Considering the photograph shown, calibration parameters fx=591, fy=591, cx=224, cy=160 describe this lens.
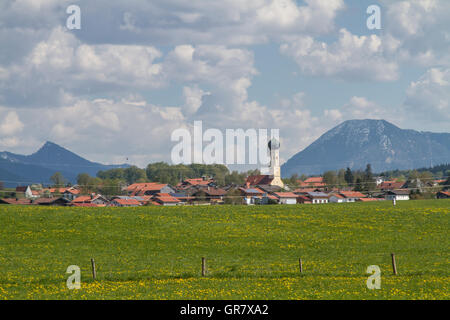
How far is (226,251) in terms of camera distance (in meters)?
53.8

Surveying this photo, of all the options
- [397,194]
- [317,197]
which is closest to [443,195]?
[397,194]

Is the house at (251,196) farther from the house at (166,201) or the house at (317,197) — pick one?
the house at (166,201)

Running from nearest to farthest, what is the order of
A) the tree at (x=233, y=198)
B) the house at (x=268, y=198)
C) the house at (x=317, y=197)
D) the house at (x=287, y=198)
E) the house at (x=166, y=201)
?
the tree at (x=233, y=198) → the house at (x=166, y=201) → the house at (x=268, y=198) → the house at (x=287, y=198) → the house at (x=317, y=197)

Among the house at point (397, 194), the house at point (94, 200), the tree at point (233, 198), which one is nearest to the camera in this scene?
the tree at point (233, 198)

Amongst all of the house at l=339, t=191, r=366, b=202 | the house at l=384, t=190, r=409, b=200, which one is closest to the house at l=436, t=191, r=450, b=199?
the house at l=384, t=190, r=409, b=200

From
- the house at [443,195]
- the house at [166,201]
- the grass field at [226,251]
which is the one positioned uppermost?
the house at [443,195]

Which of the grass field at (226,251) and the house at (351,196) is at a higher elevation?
the house at (351,196)

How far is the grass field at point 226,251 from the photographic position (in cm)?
2966

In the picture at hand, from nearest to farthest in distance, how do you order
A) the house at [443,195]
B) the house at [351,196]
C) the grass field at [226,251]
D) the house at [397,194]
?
1. the grass field at [226,251]
2. the house at [443,195]
3. the house at [351,196]
4. the house at [397,194]

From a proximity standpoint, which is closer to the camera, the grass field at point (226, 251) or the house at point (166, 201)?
the grass field at point (226, 251)

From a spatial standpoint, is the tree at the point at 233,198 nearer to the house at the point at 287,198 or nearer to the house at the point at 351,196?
the house at the point at 287,198

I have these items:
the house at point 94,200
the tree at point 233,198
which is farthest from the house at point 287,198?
the house at point 94,200

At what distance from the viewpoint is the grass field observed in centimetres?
2966

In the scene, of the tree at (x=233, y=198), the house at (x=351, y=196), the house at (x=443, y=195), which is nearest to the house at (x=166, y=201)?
the tree at (x=233, y=198)
